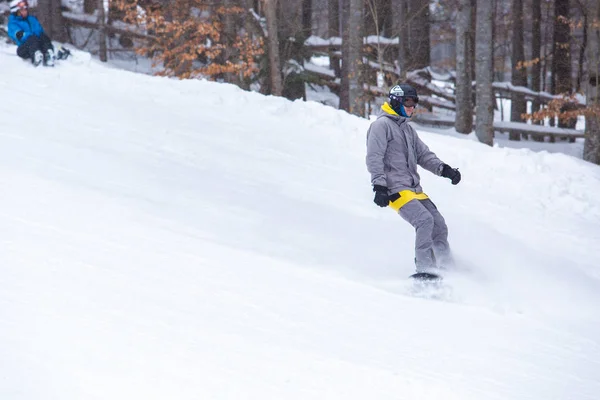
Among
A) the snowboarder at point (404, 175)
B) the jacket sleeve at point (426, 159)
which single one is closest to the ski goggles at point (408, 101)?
the snowboarder at point (404, 175)

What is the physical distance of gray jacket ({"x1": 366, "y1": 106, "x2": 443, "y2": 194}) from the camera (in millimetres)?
6625

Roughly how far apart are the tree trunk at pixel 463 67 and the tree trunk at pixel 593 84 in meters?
3.17

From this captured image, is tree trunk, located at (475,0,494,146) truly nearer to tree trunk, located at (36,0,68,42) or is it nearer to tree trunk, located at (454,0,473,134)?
tree trunk, located at (454,0,473,134)

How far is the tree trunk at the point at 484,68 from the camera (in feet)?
48.6

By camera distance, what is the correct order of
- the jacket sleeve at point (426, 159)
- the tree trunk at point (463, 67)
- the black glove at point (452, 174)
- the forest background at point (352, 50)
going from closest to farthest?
the black glove at point (452, 174) → the jacket sleeve at point (426, 159) → the forest background at point (352, 50) → the tree trunk at point (463, 67)

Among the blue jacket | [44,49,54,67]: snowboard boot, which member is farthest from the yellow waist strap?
the blue jacket

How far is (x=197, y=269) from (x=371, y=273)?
1836mm

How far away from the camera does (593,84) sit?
15430mm

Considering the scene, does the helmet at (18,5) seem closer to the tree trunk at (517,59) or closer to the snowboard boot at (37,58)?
the snowboard boot at (37,58)

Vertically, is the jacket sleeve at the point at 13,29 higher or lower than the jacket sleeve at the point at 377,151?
higher

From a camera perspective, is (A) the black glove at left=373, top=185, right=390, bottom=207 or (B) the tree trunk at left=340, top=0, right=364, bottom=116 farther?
(B) the tree trunk at left=340, top=0, right=364, bottom=116

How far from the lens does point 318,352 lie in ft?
16.4

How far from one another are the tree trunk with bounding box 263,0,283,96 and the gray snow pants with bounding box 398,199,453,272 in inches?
464

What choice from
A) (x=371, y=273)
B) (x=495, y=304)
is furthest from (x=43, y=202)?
(x=495, y=304)
